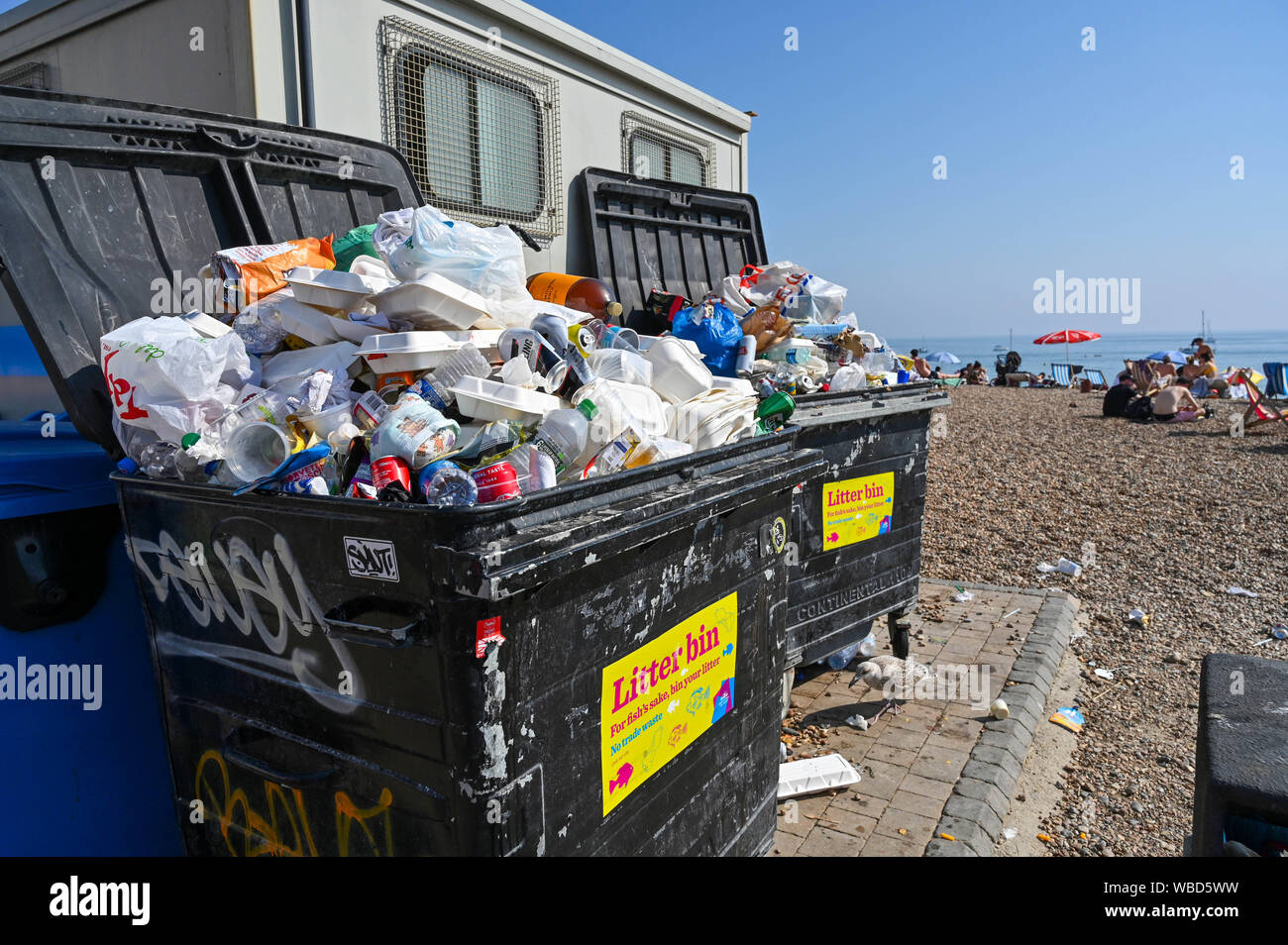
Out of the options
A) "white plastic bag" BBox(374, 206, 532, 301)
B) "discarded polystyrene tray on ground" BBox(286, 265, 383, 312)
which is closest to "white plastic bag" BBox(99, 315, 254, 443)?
"discarded polystyrene tray on ground" BBox(286, 265, 383, 312)

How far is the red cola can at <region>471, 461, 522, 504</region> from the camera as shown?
5.08 feet

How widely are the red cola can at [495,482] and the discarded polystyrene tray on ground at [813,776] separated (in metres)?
2.18

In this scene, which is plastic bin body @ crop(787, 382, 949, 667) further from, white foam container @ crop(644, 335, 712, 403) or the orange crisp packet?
the orange crisp packet

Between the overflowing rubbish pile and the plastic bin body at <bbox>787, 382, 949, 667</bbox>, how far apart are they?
2.67ft

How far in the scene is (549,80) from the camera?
15.4 feet

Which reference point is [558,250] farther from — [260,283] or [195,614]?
[195,614]

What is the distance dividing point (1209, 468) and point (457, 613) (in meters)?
10.9

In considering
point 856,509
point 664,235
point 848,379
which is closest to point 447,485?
point 856,509

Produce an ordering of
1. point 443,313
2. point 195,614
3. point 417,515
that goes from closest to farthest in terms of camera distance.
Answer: point 417,515 < point 195,614 < point 443,313

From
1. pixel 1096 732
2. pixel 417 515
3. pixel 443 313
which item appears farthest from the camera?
pixel 1096 732

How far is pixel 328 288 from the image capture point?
2236 millimetres

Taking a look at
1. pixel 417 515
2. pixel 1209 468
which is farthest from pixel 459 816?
pixel 1209 468

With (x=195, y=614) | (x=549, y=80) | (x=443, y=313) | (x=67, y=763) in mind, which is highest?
(x=549, y=80)
